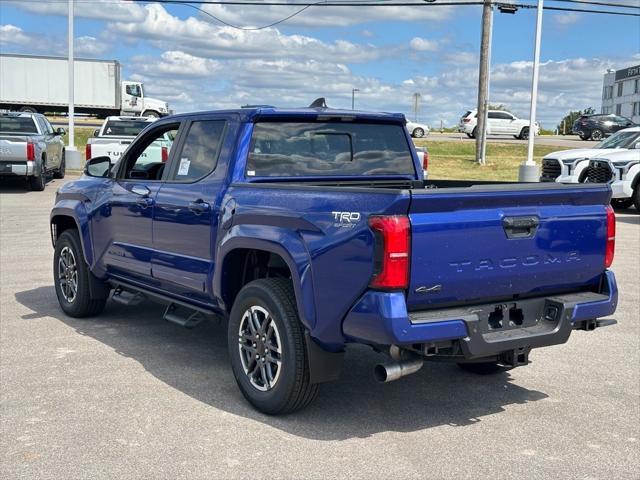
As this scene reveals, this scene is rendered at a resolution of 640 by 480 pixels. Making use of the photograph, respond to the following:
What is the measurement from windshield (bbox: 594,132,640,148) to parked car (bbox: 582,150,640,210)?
27.0 inches

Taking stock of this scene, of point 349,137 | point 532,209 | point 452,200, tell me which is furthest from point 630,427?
point 349,137

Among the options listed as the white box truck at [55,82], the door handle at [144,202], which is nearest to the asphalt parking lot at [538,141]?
the white box truck at [55,82]

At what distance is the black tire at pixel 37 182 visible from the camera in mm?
19156

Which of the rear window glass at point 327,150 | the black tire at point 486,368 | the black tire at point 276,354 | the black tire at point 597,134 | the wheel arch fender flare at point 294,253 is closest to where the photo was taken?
the wheel arch fender flare at point 294,253

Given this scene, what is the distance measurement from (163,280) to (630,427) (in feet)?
11.2

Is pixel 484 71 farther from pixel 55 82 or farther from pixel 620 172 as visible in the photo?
pixel 55 82

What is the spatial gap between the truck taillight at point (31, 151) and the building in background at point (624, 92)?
7956 centimetres

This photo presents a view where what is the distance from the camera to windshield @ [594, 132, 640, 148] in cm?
1783

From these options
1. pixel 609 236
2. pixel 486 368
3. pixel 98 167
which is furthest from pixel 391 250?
pixel 98 167

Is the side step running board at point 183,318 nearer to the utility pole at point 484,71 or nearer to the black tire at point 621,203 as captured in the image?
the black tire at point 621,203

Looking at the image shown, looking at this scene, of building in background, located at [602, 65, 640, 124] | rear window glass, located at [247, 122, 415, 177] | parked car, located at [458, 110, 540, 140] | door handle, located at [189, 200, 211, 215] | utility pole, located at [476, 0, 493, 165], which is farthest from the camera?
building in background, located at [602, 65, 640, 124]

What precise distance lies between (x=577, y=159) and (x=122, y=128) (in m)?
11.1

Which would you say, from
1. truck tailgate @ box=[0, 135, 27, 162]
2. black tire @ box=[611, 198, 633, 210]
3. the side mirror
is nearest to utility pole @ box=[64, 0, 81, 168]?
truck tailgate @ box=[0, 135, 27, 162]

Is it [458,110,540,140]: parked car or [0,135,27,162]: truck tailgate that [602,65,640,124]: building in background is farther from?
[0,135,27,162]: truck tailgate
